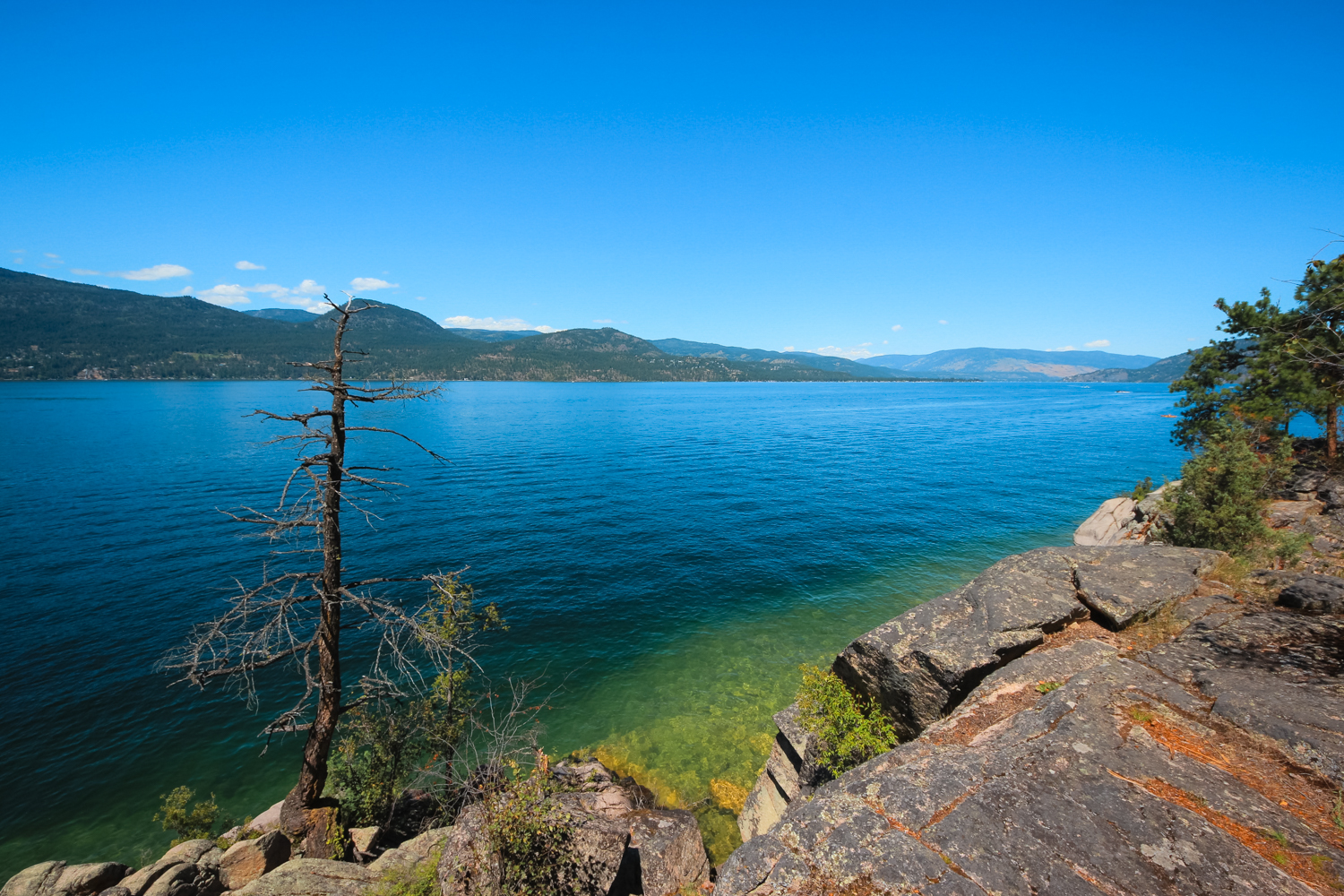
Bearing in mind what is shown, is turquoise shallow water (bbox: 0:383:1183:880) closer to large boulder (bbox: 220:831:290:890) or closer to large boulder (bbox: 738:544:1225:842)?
large boulder (bbox: 220:831:290:890)

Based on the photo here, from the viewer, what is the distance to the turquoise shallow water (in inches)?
832

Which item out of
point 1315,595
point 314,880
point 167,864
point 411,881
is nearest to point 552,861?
point 411,881

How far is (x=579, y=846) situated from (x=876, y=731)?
27.7 ft

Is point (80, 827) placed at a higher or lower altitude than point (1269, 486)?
lower

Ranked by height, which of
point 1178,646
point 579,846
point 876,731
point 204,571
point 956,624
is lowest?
point 204,571

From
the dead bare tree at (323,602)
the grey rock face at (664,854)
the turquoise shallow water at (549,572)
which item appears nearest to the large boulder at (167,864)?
the dead bare tree at (323,602)

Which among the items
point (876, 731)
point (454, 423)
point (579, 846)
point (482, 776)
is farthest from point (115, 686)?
point (454, 423)

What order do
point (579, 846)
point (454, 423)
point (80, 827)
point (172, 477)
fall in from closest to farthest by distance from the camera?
1. point (579, 846)
2. point (80, 827)
3. point (172, 477)
4. point (454, 423)

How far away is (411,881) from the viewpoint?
12570mm

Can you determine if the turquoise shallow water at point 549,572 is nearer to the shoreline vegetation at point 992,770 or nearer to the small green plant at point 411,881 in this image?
the shoreline vegetation at point 992,770

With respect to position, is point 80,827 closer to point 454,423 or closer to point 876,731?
point 876,731

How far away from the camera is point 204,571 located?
3628 centimetres

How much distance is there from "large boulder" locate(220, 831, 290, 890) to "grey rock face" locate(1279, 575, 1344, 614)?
87.4 ft

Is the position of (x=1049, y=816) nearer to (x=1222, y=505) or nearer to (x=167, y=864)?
(x=167, y=864)
